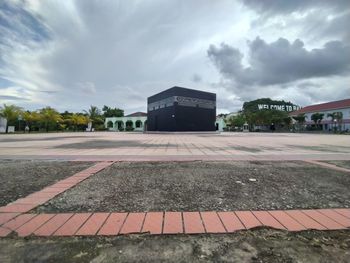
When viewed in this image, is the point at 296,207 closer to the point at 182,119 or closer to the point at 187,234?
the point at 187,234

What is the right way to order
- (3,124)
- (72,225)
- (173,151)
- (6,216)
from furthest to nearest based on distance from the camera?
(3,124) < (173,151) < (6,216) < (72,225)

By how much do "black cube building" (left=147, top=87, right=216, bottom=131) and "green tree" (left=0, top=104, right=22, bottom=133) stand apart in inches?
929

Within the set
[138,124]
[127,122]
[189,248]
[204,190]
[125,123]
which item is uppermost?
[127,122]

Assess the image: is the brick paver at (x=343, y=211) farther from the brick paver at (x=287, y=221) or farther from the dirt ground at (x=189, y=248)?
the brick paver at (x=287, y=221)

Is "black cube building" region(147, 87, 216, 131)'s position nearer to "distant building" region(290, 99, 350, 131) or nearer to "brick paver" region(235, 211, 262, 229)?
"distant building" region(290, 99, 350, 131)

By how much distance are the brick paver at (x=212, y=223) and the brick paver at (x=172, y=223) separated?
0.28 metres

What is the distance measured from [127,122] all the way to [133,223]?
75562 millimetres

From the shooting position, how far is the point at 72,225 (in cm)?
245

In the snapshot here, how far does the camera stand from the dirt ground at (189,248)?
1903mm

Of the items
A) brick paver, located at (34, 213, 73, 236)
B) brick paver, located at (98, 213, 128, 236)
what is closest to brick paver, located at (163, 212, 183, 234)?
brick paver, located at (98, 213, 128, 236)

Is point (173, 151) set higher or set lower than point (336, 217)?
higher

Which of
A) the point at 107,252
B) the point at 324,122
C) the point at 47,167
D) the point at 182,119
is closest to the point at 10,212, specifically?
the point at 107,252

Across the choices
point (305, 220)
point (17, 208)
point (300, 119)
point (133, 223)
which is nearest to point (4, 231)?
point (17, 208)

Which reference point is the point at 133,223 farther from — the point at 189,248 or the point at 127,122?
the point at 127,122
